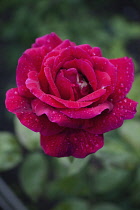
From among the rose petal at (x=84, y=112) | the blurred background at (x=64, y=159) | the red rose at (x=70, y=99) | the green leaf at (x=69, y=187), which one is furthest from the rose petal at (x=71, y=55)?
the green leaf at (x=69, y=187)

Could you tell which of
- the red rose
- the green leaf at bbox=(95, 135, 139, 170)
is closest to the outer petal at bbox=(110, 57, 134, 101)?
the red rose

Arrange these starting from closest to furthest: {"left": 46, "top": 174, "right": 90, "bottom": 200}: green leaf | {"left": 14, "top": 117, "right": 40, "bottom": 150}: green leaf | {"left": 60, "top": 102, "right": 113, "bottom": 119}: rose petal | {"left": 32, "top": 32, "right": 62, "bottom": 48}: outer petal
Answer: {"left": 60, "top": 102, "right": 113, "bottom": 119}: rose petal → {"left": 32, "top": 32, "right": 62, "bottom": 48}: outer petal → {"left": 14, "top": 117, "right": 40, "bottom": 150}: green leaf → {"left": 46, "top": 174, "right": 90, "bottom": 200}: green leaf

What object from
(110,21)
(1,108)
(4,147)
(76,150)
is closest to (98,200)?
(4,147)

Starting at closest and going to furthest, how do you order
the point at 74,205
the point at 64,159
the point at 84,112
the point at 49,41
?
the point at 84,112
the point at 49,41
the point at 64,159
the point at 74,205

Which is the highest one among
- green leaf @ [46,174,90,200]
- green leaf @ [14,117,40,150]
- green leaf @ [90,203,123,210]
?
green leaf @ [14,117,40,150]

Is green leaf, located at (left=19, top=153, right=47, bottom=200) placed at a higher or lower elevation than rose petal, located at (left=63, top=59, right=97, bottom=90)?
lower

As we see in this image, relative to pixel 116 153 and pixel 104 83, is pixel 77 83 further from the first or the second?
pixel 116 153

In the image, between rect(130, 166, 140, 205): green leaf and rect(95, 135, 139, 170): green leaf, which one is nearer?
rect(95, 135, 139, 170): green leaf

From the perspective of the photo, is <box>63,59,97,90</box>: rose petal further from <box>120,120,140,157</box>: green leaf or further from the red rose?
<box>120,120,140,157</box>: green leaf

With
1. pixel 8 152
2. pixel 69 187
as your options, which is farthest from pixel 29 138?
pixel 69 187
